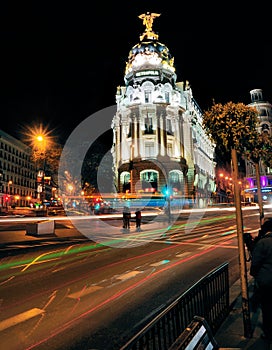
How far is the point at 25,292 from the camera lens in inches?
248

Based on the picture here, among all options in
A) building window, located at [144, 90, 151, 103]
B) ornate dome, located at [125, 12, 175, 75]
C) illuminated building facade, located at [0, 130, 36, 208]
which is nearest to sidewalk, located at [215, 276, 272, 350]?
building window, located at [144, 90, 151, 103]

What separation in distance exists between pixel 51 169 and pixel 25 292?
35551mm

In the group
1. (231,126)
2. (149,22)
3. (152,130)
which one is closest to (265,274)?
(231,126)

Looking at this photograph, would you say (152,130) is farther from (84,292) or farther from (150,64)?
(84,292)

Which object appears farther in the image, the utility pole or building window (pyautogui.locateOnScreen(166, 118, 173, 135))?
building window (pyautogui.locateOnScreen(166, 118, 173, 135))

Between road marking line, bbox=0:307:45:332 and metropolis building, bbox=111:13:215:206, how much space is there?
157 ft

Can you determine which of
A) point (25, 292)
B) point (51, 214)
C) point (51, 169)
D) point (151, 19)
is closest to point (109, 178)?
point (51, 169)

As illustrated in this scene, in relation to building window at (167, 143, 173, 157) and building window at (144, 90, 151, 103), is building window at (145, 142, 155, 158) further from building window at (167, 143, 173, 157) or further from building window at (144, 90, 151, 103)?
building window at (144, 90, 151, 103)

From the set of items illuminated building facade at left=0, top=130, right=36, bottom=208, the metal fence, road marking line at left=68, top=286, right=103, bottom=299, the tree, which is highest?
illuminated building facade at left=0, top=130, right=36, bottom=208

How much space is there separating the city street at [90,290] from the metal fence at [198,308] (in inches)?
17.6

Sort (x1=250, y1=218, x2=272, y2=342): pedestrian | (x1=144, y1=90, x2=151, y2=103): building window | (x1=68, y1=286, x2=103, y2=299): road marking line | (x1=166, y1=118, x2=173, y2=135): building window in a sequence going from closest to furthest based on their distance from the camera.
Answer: (x1=250, y1=218, x2=272, y2=342): pedestrian < (x1=68, y1=286, x2=103, y2=299): road marking line < (x1=166, y1=118, x2=173, y2=135): building window < (x1=144, y1=90, x2=151, y2=103): building window

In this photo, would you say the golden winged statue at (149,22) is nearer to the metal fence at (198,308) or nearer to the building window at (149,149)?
the building window at (149,149)

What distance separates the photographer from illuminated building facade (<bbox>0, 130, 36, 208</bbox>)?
71.1 metres

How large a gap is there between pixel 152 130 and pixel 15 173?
44.9m
